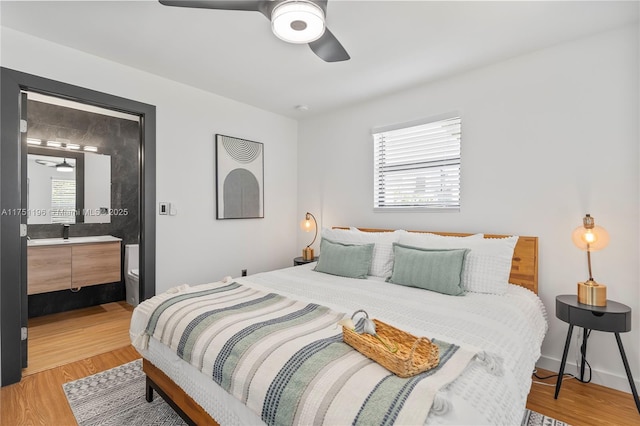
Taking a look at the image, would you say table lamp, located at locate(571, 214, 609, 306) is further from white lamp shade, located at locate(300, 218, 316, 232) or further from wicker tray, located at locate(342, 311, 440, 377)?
white lamp shade, located at locate(300, 218, 316, 232)

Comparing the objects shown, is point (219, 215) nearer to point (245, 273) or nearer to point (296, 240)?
point (245, 273)

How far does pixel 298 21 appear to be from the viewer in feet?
5.49

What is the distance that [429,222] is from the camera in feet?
10.6

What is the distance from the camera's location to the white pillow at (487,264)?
90.8 inches

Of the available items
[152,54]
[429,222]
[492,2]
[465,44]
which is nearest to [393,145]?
[429,222]

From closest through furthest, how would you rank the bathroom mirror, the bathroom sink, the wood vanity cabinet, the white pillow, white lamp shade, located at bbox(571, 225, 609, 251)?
white lamp shade, located at bbox(571, 225, 609, 251) → the white pillow → the wood vanity cabinet → the bathroom sink → the bathroom mirror

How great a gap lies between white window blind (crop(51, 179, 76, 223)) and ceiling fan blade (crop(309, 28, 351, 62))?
12.3ft

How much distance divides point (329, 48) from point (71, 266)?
3787mm

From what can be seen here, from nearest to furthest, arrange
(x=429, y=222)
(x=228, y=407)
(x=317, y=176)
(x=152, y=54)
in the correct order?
(x=228, y=407) → (x=152, y=54) → (x=429, y=222) → (x=317, y=176)

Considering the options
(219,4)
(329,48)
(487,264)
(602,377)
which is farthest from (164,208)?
(602,377)

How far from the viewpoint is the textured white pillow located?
112 inches

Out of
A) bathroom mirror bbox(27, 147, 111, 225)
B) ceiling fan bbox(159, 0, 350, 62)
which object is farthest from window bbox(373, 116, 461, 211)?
bathroom mirror bbox(27, 147, 111, 225)

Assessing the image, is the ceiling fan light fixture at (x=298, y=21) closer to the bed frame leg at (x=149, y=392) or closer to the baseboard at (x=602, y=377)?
the bed frame leg at (x=149, y=392)

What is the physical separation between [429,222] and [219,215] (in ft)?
7.53
